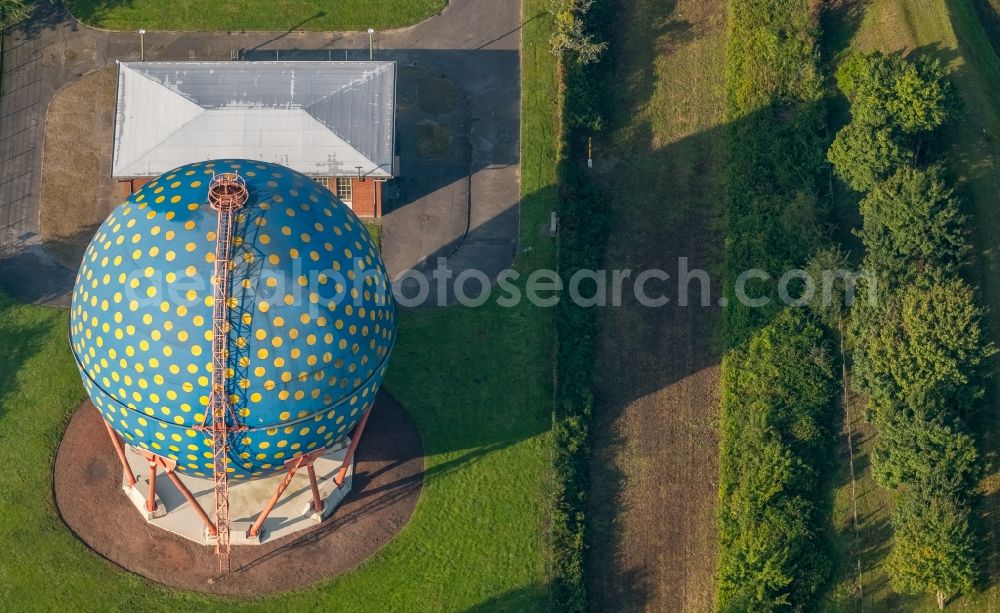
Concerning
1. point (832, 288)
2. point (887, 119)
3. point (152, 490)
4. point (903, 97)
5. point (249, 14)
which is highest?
point (249, 14)

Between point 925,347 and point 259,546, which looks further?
point 925,347

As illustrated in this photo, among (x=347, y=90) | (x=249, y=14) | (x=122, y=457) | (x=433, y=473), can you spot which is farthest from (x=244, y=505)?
(x=249, y=14)

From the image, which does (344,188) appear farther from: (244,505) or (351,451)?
(244,505)

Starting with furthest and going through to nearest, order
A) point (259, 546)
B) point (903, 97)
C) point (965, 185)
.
A: point (965, 185) → point (903, 97) → point (259, 546)

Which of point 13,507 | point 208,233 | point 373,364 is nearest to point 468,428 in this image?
point 373,364

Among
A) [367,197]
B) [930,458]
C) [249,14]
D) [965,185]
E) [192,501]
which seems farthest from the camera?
[249,14]

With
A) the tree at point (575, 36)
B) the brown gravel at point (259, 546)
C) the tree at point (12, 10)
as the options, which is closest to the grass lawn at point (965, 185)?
the tree at point (575, 36)

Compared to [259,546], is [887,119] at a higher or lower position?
higher
